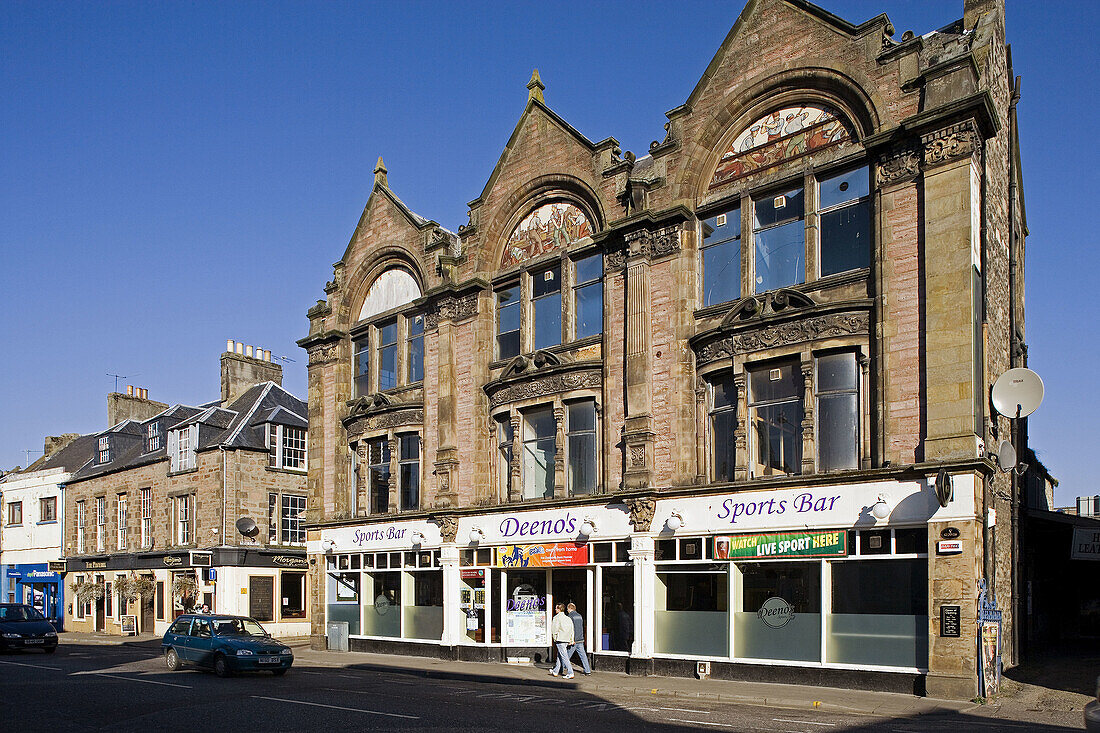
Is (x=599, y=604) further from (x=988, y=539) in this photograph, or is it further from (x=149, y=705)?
(x=149, y=705)

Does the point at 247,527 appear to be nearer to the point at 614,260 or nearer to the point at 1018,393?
the point at 614,260

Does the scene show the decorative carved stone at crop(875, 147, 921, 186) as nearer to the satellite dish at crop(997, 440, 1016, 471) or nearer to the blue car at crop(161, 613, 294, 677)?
the satellite dish at crop(997, 440, 1016, 471)

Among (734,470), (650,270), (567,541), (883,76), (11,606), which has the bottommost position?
(11,606)

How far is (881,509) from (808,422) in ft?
7.96

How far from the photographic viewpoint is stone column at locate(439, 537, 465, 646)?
27.5 m

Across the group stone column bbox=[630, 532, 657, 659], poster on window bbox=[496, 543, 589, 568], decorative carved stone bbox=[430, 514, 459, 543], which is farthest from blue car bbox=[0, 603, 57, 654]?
stone column bbox=[630, 532, 657, 659]

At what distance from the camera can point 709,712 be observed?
16250 millimetres

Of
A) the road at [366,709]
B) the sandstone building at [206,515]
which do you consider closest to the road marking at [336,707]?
the road at [366,709]

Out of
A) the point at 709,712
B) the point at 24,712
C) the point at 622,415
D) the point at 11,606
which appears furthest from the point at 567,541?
the point at 11,606

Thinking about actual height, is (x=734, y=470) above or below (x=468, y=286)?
below

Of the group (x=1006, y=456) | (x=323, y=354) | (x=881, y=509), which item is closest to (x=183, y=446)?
(x=323, y=354)

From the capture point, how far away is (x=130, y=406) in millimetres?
51969

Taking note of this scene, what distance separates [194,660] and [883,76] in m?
20.0

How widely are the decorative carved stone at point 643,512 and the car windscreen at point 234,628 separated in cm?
917
